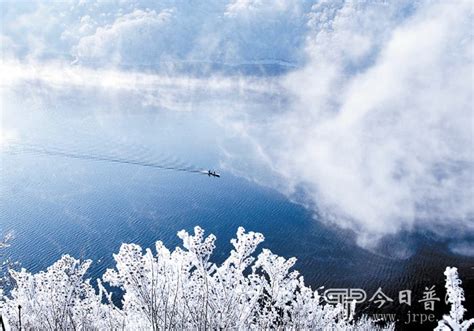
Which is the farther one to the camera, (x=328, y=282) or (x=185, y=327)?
(x=328, y=282)

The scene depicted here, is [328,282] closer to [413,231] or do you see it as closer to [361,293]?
[361,293]

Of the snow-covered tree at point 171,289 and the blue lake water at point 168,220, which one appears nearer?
the snow-covered tree at point 171,289

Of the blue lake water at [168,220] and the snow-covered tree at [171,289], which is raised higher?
the blue lake water at [168,220]

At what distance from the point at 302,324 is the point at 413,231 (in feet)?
88.9

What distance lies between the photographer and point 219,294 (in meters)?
9.89

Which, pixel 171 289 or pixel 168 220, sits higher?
pixel 168 220

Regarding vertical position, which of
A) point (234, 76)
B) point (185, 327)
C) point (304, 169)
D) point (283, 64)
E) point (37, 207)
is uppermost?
point (283, 64)

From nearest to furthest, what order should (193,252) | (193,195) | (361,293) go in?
(193,252) → (361,293) → (193,195)

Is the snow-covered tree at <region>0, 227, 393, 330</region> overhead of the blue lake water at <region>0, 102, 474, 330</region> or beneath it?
beneath

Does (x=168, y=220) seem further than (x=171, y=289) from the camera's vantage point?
Yes

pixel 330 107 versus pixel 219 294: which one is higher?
pixel 330 107

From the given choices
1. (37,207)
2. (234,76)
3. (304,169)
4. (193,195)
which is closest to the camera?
(37,207)

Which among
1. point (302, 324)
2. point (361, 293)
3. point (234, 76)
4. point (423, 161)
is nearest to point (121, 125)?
point (423, 161)

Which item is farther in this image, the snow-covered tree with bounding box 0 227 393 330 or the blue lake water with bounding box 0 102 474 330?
the blue lake water with bounding box 0 102 474 330
